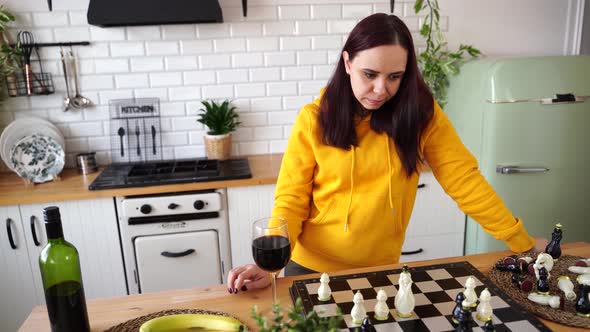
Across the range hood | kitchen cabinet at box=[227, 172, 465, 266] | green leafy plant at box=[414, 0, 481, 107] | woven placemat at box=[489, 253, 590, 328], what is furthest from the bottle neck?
green leafy plant at box=[414, 0, 481, 107]

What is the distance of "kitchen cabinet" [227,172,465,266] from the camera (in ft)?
8.17

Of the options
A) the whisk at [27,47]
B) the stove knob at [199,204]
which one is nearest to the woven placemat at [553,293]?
the stove knob at [199,204]

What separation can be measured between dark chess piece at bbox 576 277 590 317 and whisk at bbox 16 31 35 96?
274 cm

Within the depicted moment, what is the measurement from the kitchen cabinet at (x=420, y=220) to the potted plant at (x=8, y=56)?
1397 mm

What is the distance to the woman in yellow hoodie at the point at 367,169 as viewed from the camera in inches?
59.1

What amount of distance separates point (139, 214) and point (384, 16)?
159 centimetres

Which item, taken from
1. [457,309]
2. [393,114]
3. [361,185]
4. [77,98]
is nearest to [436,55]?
[393,114]

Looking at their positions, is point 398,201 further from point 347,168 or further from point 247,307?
point 247,307

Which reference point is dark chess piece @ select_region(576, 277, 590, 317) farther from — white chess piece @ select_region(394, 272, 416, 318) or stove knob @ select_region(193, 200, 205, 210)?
stove knob @ select_region(193, 200, 205, 210)

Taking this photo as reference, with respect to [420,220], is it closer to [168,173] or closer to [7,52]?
[168,173]

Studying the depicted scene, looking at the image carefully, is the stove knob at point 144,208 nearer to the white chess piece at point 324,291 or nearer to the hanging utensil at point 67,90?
the hanging utensil at point 67,90

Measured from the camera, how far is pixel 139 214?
237 cm

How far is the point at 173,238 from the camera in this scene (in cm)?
242

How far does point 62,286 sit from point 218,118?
6.04ft
